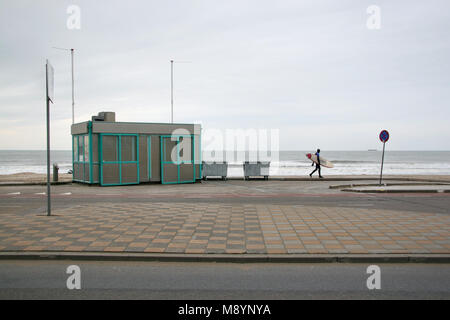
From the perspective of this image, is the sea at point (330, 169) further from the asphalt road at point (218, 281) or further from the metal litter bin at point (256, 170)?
the asphalt road at point (218, 281)

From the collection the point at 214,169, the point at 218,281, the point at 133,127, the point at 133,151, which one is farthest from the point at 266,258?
the point at 214,169

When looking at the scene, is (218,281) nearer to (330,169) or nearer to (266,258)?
(266,258)

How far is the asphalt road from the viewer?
448cm

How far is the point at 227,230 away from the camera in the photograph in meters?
7.54

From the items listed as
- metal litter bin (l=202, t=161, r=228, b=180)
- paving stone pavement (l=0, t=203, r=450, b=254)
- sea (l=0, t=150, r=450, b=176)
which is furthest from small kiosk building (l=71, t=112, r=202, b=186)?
sea (l=0, t=150, r=450, b=176)

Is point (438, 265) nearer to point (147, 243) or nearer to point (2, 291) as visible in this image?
point (147, 243)

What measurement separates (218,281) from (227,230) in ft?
8.63

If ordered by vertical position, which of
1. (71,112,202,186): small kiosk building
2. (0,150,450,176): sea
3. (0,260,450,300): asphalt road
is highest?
(71,112,202,186): small kiosk building

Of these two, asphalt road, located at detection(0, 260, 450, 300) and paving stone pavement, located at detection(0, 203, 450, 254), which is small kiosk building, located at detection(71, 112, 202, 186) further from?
Answer: asphalt road, located at detection(0, 260, 450, 300)

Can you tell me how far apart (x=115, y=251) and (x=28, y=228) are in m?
2.75

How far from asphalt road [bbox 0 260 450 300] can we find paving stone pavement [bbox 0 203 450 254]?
54 centimetres

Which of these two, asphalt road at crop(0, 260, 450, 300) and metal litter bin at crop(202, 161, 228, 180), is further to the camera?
metal litter bin at crop(202, 161, 228, 180)

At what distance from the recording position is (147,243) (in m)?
6.50
